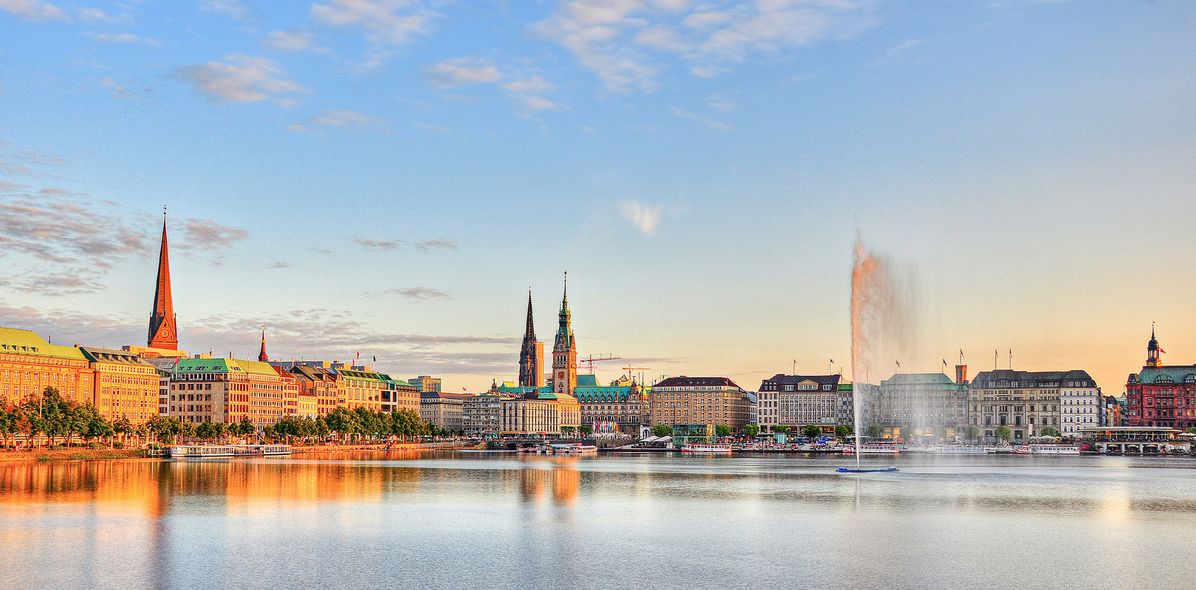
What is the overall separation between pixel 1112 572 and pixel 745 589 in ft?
46.2

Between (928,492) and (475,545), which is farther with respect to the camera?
(928,492)

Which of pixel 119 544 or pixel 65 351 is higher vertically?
pixel 65 351

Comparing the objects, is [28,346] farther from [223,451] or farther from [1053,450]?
[1053,450]

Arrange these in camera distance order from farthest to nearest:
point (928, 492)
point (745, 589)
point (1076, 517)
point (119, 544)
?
point (928, 492) < point (1076, 517) < point (119, 544) < point (745, 589)

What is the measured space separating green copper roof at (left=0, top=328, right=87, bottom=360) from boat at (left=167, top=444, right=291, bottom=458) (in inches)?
1024

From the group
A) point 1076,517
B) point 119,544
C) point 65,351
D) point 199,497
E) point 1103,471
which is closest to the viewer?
point 119,544

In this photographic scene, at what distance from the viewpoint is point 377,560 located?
4462 cm

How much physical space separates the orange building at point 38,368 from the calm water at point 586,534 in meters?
74.7

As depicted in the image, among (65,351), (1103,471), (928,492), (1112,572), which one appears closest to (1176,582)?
(1112,572)

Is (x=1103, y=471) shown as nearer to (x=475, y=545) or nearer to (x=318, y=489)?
(x=318, y=489)

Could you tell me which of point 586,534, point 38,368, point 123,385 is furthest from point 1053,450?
point 586,534

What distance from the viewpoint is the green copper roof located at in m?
161

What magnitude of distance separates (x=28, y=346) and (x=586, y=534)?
13641 centimetres

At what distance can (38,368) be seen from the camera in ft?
544
